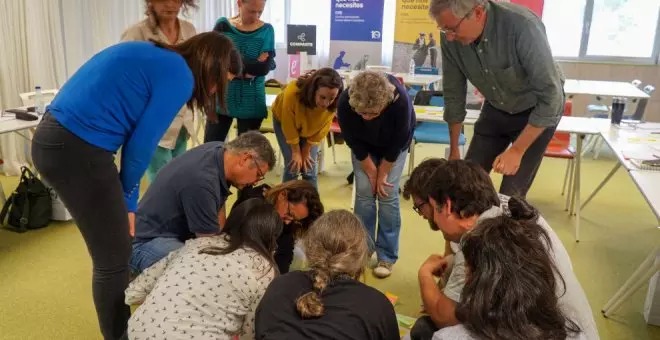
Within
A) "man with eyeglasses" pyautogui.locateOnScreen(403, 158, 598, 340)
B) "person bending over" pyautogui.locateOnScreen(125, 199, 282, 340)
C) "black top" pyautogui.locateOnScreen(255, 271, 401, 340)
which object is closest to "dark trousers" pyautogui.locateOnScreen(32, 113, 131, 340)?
"person bending over" pyautogui.locateOnScreen(125, 199, 282, 340)

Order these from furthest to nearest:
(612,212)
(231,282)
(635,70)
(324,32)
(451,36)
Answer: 1. (324,32)
2. (635,70)
3. (612,212)
4. (451,36)
5. (231,282)

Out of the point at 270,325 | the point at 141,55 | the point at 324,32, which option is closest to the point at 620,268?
the point at 270,325

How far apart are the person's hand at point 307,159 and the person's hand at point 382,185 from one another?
2.14 feet

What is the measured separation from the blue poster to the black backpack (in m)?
4.27

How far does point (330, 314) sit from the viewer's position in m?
1.25

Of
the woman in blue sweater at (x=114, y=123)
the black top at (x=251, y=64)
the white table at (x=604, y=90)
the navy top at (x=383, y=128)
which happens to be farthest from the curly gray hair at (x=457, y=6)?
the white table at (x=604, y=90)

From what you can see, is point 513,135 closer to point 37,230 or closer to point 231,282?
point 231,282

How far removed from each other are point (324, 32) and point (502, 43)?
16.7 feet

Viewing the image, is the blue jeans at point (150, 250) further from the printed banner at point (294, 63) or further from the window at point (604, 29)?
the window at point (604, 29)

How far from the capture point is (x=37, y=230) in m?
3.17

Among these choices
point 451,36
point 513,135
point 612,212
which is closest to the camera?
point 451,36

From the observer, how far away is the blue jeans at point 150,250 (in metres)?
1.90

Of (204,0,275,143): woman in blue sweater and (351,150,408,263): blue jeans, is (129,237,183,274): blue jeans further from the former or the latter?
(204,0,275,143): woman in blue sweater

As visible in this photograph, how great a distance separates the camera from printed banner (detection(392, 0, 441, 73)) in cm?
622
